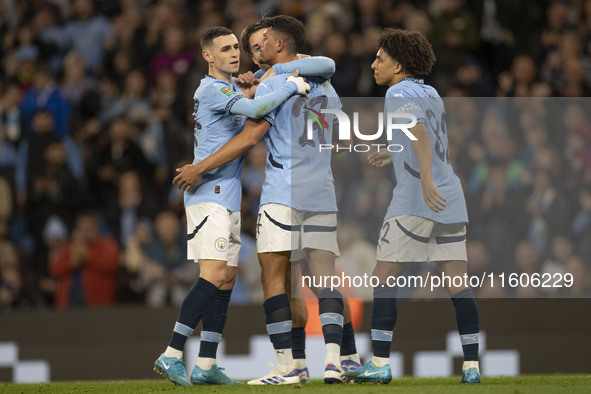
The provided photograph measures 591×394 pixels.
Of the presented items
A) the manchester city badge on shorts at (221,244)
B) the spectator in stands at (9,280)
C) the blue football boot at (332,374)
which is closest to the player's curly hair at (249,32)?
the manchester city badge on shorts at (221,244)

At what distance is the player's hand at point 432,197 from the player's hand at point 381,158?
372 millimetres

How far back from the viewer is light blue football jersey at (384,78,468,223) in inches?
223

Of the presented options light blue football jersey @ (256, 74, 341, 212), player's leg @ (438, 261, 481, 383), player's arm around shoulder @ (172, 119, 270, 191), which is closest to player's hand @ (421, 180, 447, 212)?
player's leg @ (438, 261, 481, 383)

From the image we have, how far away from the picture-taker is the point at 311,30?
1073cm

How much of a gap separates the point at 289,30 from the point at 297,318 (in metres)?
1.80

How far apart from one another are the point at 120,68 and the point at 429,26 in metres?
3.58

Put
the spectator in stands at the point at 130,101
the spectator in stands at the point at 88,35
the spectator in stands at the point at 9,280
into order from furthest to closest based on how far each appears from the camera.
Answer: the spectator in stands at the point at 88,35 → the spectator in stands at the point at 130,101 → the spectator in stands at the point at 9,280

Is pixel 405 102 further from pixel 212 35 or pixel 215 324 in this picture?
pixel 215 324

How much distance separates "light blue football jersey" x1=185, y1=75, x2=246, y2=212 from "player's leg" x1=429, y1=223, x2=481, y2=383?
1305 millimetres

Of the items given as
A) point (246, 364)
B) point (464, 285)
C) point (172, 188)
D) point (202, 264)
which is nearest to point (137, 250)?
point (172, 188)

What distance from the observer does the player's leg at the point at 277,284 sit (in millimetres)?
5680

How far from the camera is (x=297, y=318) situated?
237 inches

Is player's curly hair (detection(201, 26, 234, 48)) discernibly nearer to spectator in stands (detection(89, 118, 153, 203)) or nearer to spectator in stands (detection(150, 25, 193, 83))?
spectator in stands (detection(89, 118, 153, 203))

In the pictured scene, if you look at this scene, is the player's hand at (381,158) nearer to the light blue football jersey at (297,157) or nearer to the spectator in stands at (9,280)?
the light blue football jersey at (297,157)
